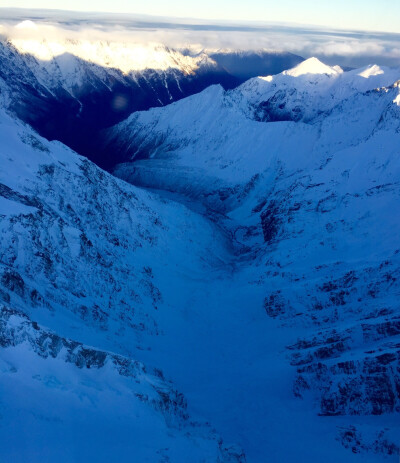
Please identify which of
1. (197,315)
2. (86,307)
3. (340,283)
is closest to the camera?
(86,307)

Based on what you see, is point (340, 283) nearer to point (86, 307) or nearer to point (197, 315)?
point (197, 315)

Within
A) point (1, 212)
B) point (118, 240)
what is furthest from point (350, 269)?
point (1, 212)

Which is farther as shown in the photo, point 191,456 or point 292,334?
point 292,334

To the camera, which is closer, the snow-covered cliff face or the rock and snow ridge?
the rock and snow ridge

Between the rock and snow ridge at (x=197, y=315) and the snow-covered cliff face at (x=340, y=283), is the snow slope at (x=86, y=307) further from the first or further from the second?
the snow-covered cliff face at (x=340, y=283)

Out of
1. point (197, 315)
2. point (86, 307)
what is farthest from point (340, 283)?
point (86, 307)

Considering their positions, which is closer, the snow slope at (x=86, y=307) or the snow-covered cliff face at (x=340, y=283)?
the snow slope at (x=86, y=307)

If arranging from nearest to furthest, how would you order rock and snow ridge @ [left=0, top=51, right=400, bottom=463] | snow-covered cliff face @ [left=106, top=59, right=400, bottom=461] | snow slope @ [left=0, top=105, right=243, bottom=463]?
snow slope @ [left=0, top=105, right=243, bottom=463] < rock and snow ridge @ [left=0, top=51, right=400, bottom=463] < snow-covered cliff face @ [left=106, top=59, right=400, bottom=461]

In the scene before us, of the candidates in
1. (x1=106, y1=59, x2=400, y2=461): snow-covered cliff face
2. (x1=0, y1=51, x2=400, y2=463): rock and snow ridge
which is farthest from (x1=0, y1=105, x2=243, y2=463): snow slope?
(x1=106, y1=59, x2=400, y2=461): snow-covered cliff face

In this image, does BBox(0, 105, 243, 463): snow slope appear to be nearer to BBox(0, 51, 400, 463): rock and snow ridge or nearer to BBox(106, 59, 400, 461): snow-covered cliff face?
BBox(0, 51, 400, 463): rock and snow ridge

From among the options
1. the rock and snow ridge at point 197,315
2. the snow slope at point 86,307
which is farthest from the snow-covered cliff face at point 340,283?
the snow slope at point 86,307

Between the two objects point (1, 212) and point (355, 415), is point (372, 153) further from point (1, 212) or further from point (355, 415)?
point (1, 212)
